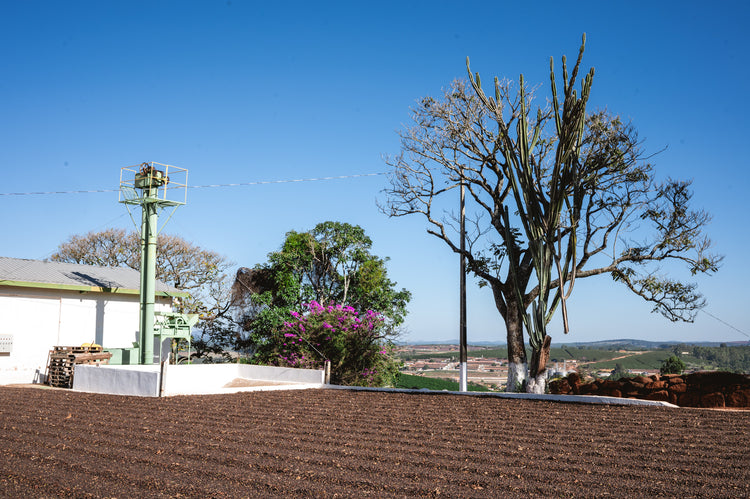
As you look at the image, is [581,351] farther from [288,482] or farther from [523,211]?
[288,482]

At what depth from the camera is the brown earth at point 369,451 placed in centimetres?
499

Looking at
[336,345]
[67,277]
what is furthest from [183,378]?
[67,277]


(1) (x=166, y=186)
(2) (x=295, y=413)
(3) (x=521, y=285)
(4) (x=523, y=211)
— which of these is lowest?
(2) (x=295, y=413)

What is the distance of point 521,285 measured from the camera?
14250 millimetres

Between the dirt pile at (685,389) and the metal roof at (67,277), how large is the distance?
13.1 meters

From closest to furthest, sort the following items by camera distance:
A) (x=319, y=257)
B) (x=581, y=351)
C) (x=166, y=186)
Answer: (x=166, y=186) < (x=319, y=257) < (x=581, y=351)

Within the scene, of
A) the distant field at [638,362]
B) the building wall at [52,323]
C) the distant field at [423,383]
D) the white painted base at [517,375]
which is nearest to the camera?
the white painted base at [517,375]

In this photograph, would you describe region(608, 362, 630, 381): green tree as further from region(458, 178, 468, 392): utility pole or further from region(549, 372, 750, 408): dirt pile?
region(458, 178, 468, 392): utility pole

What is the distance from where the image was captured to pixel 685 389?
1182 centimetres

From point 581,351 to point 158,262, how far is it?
17383 mm

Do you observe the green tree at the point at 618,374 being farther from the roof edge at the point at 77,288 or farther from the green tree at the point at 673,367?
the roof edge at the point at 77,288

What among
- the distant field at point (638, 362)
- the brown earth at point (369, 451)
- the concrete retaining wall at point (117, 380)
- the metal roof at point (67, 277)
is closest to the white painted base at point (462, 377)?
the brown earth at point (369, 451)

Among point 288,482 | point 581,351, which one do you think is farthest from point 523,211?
point 581,351

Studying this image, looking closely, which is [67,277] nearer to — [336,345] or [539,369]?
[336,345]
